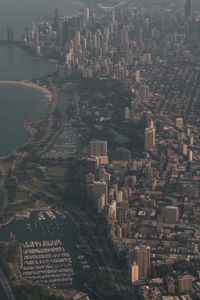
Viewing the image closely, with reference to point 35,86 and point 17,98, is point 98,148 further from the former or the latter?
point 35,86

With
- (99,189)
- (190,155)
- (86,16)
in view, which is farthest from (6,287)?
(86,16)

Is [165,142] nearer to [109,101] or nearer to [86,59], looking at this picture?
[109,101]

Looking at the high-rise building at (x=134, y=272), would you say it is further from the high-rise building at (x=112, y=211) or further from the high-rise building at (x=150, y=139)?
the high-rise building at (x=150, y=139)

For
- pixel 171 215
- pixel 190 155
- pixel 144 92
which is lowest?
pixel 171 215

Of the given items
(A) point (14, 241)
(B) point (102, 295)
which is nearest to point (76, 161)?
(A) point (14, 241)

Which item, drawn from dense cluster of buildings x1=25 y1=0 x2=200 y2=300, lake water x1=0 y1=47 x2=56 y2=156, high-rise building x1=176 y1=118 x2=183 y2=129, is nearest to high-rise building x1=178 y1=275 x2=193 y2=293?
dense cluster of buildings x1=25 y1=0 x2=200 y2=300

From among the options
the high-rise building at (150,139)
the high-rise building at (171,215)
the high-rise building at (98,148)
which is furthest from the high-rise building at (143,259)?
the high-rise building at (150,139)
